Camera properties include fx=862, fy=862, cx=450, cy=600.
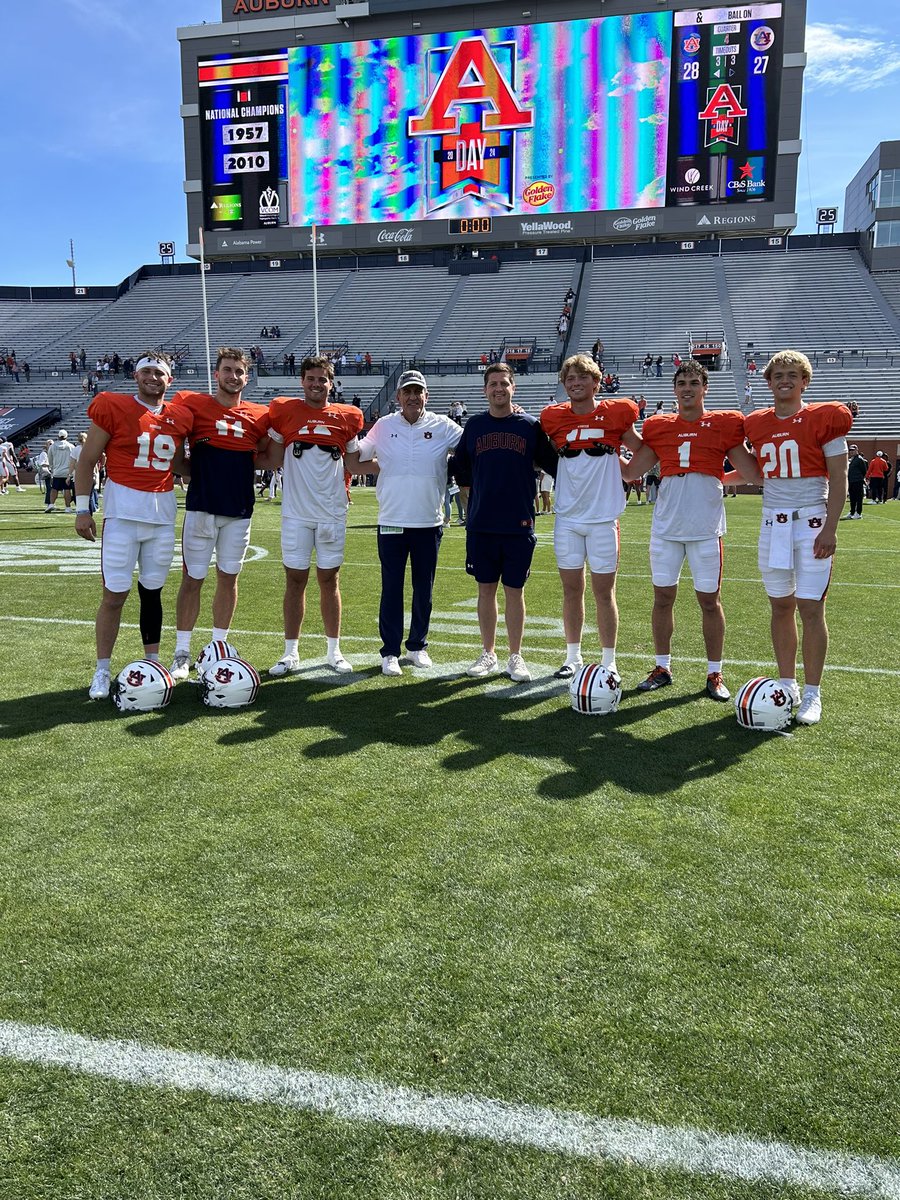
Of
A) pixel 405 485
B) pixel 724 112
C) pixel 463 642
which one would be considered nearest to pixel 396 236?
pixel 724 112

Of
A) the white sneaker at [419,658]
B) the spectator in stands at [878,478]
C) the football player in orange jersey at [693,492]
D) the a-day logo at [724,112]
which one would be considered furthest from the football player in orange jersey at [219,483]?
the a-day logo at [724,112]

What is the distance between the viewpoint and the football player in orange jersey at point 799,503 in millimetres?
4582

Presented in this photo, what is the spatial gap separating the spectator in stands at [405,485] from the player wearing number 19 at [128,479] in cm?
127

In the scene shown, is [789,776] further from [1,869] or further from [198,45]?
[198,45]

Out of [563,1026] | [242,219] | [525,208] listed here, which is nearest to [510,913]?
[563,1026]

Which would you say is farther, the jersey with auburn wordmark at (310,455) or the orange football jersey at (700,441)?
the jersey with auburn wordmark at (310,455)

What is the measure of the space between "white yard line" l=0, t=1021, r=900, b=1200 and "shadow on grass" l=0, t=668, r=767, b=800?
182 centimetres

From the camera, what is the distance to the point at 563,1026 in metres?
2.22

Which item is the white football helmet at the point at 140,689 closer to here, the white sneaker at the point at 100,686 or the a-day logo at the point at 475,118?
the white sneaker at the point at 100,686

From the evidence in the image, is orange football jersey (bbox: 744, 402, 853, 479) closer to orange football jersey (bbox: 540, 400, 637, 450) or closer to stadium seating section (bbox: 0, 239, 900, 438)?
orange football jersey (bbox: 540, 400, 637, 450)

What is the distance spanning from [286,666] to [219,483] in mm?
1276

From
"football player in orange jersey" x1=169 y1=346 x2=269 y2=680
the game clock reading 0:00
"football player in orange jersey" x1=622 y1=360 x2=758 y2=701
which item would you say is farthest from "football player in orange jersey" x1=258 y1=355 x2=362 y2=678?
the game clock reading 0:00

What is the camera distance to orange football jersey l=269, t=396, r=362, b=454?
18.4 feet

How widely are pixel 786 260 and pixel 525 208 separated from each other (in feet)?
47.3
